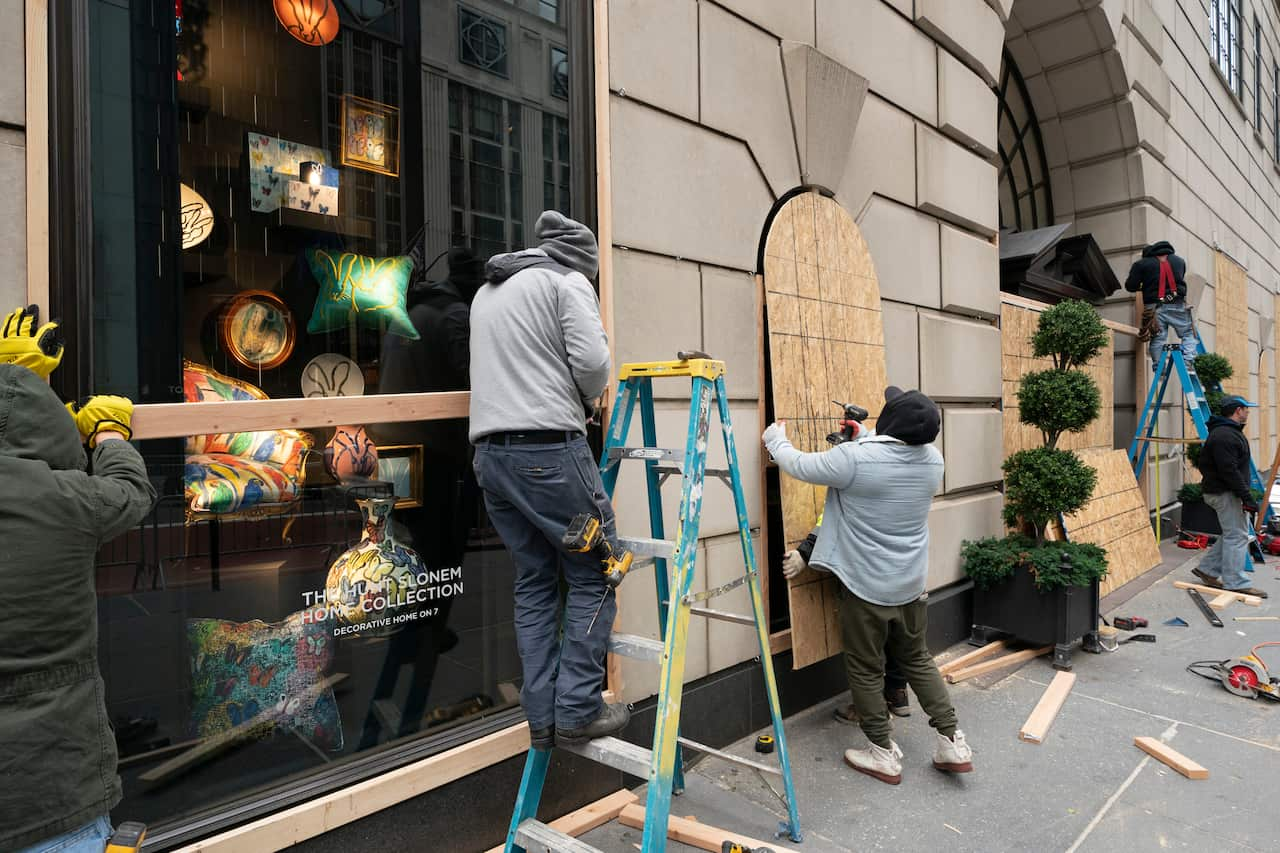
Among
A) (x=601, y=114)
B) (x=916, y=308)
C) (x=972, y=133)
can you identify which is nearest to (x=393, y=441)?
(x=601, y=114)

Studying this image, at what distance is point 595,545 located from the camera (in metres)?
2.67

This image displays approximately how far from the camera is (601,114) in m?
3.62

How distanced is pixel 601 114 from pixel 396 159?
994mm

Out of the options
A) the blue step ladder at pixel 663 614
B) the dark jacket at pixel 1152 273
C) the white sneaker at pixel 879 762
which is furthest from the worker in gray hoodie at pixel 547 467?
the dark jacket at pixel 1152 273

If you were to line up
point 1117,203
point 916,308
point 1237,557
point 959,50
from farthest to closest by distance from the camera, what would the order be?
point 1117,203
point 1237,557
point 959,50
point 916,308

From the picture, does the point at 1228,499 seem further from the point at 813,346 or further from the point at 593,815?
the point at 593,815

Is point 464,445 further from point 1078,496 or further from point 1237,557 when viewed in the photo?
point 1237,557

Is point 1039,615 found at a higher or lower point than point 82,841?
lower

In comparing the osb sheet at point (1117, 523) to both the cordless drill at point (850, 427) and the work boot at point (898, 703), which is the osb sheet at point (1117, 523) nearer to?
the work boot at point (898, 703)

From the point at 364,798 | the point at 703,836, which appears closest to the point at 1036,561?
the point at 703,836

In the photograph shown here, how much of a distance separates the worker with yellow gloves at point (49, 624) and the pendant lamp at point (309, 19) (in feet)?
5.63

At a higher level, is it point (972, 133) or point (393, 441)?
point (972, 133)

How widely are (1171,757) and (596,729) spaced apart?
3.24 metres

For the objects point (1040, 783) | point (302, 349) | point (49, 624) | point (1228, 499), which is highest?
point (302, 349)
